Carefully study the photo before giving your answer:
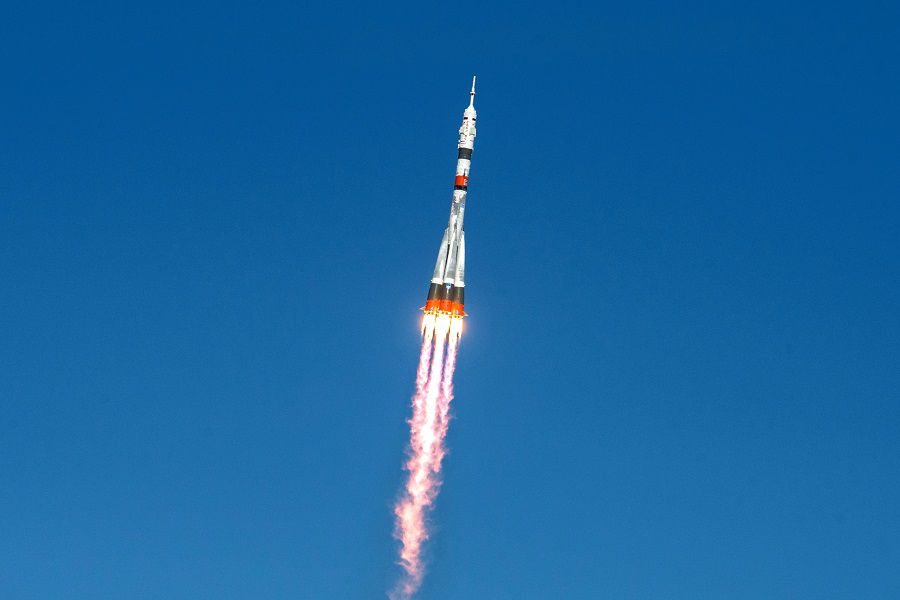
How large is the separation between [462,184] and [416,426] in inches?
538

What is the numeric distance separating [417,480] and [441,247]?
12.9 meters

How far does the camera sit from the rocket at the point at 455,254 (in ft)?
539

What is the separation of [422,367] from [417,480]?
19.5 feet

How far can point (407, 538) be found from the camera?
17050cm

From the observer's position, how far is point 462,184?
542 ft

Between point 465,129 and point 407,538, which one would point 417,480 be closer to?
point 407,538

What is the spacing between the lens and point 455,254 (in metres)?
165

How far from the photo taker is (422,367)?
556ft

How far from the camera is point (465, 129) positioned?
165750 millimetres

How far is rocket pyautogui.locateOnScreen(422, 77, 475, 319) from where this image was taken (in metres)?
164

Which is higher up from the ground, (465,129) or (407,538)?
(465,129)

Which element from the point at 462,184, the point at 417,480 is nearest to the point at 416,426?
the point at 417,480

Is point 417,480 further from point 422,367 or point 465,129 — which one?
point 465,129

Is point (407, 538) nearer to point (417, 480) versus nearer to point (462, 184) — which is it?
point (417, 480)
